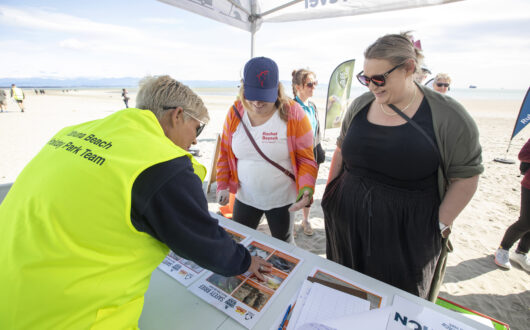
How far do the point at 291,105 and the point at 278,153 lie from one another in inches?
13.2

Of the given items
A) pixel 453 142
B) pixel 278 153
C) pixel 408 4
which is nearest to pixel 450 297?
pixel 453 142

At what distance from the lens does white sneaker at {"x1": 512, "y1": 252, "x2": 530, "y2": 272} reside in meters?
2.56

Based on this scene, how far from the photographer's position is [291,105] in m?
1.65

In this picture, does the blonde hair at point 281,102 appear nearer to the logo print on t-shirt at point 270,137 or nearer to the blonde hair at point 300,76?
the logo print on t-shirt at point 270,137

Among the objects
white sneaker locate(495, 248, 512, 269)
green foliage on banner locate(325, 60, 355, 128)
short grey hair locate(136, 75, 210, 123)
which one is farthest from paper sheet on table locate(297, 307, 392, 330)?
green foliage on banner locate(325, 60, 355, 128)

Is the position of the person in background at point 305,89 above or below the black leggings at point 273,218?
above

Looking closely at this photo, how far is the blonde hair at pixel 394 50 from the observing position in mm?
1141

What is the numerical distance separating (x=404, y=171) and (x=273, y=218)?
94 centimetres

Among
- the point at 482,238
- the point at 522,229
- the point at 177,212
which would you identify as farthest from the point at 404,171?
the point at 482,238

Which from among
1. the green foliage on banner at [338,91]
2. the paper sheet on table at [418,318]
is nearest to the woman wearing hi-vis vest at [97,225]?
the paper sheet on table at [418,318]

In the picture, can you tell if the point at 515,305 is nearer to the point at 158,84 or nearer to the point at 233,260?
the point at 233,260

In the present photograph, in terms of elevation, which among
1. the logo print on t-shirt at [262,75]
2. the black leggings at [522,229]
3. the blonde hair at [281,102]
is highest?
the logo print on t-shirt at [262,75]

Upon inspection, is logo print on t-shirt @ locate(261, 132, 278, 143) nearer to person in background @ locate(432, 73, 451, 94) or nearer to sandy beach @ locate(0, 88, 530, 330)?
sandy beach @ locate(0, 88, 530, 330)

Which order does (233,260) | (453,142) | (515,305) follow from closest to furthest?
(233,260)
(453,142)
(515,305)
